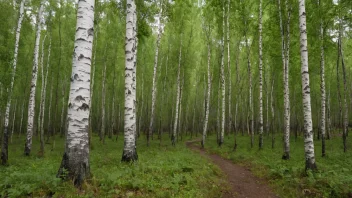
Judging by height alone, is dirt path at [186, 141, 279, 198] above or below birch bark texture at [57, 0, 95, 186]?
below

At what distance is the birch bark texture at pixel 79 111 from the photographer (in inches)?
176

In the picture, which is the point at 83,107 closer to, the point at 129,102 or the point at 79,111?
the point at 79,111

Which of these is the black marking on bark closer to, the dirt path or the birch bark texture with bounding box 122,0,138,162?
the birch bark texture with bounding box 122,0,138,162

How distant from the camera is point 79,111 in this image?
14.9ft

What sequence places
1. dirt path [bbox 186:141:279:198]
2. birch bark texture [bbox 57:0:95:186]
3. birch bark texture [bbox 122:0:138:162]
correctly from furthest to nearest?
birch bark texture [bbox 122:0:138:162]
dirt path [bbox 186:141:279:198]
birch bark texture [bbox 57:0:95:186]

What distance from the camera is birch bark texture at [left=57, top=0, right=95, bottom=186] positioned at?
14.7 feet

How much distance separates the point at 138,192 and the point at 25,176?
2478mm

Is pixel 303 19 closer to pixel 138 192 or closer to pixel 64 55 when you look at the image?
pixel 138 192

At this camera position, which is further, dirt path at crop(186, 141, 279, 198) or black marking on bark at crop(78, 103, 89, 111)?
dirt path at crop(186, 141, 279, 198)

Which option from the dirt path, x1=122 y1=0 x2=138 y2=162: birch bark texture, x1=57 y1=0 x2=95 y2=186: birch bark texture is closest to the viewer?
x1=57 y1=0 x2=95 y2=186: birch bark texture

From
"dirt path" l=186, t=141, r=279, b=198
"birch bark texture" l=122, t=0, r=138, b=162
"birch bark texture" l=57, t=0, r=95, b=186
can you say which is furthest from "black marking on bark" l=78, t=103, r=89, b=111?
"dirt path" l=186, t=141, r=279, b=198

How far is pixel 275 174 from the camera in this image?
28.0ft

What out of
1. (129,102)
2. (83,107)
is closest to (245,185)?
(129,102)

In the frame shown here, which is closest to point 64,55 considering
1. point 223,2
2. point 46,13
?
point 46,13
